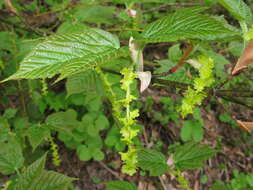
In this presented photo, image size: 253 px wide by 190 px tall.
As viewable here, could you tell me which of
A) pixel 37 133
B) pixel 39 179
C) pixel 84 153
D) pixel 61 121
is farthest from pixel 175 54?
pixel 84 153

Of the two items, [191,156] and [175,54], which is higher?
[175,54]

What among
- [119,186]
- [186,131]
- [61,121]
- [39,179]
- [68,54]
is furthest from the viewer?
[186,131]

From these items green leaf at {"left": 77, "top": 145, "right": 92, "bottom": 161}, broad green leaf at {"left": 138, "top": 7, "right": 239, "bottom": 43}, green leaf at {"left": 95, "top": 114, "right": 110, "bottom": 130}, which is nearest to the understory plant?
broad green leaf at {"left": 138, "top": 7, "right": 239, "bottom": 43}

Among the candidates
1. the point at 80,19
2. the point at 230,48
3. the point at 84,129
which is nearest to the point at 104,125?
the point at 84,129

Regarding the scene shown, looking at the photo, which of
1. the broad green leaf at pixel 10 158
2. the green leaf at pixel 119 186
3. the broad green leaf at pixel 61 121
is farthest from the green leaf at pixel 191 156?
the broad green leaf at pixel 10 158

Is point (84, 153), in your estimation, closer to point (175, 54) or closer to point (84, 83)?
point (84, 83)

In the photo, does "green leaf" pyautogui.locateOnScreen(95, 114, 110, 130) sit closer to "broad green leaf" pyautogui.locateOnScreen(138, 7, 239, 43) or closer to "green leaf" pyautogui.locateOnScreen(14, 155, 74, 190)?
"green leaf" pyautogui.locateOnScreen(14, 155, 74, 190)

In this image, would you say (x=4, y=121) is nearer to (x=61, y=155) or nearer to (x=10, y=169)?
(x=10, y=169)
